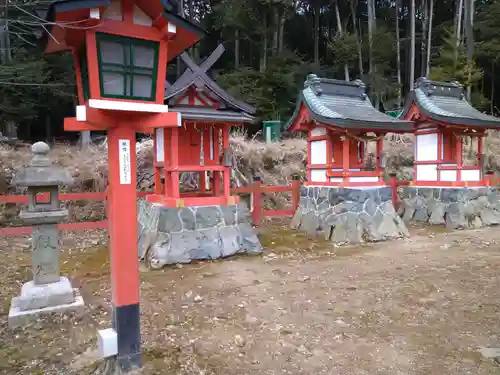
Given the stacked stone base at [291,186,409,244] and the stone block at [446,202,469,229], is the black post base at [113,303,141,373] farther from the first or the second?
the stone block at [446,202,469,229]

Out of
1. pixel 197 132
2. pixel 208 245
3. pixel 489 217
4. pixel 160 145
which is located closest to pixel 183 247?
pixel 208 245

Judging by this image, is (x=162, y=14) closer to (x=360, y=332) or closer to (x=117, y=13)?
(x=117, y=13)

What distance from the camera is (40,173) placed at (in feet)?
Answer: 18.4

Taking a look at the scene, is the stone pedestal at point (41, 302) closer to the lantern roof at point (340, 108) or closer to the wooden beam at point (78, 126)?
the wooden beam at point (78, 126)

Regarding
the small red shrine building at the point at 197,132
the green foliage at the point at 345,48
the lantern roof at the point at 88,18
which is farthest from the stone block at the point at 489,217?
the green foliage at the point at 345,48

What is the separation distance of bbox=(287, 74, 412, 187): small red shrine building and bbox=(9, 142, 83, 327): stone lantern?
20.6ft

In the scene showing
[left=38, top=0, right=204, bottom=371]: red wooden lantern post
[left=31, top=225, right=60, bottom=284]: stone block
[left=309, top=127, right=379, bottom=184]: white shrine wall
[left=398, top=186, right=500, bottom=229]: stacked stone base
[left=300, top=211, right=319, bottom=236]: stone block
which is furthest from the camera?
[left=398, top=186, right=500, bottom=229]: stacked stone base

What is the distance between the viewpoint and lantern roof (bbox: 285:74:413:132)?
949 centimetres

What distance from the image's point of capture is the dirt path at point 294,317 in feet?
12.5

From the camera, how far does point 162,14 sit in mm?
3586

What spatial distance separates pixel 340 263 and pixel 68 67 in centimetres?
1544

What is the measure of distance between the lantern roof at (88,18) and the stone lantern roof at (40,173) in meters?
1.92

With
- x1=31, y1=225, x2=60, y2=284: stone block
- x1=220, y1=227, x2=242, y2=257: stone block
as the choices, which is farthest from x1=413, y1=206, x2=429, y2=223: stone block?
x1=31, y1=225, x2=60, y2=284: stone block

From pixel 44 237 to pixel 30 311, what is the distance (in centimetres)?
106
